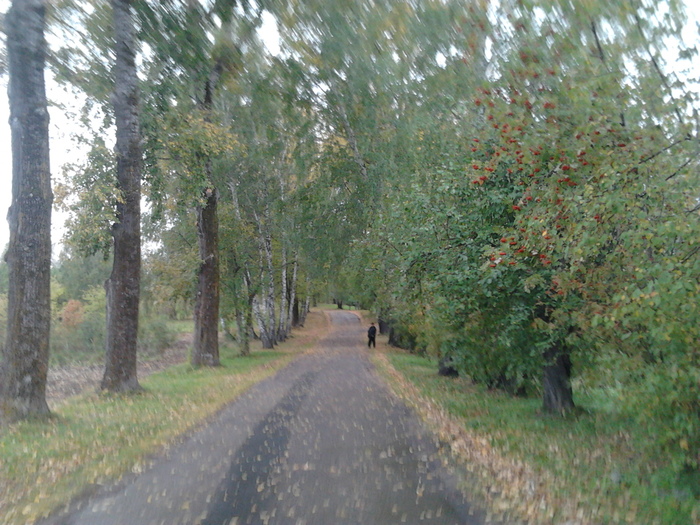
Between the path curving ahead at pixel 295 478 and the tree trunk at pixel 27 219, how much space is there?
3.00 metres

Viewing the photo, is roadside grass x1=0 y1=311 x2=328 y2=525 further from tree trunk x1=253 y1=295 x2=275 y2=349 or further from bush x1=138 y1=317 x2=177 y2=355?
bush x1=138 y1=317 x2=177 y2=355

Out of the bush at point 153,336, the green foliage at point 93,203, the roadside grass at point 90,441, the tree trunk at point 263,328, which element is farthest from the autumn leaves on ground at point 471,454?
the bush at point 153,336

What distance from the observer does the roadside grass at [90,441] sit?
605 cm

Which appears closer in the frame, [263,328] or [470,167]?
[470,167]

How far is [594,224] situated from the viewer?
5777 mm

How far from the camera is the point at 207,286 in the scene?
20188 mm

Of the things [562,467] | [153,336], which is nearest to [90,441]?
[562,467]

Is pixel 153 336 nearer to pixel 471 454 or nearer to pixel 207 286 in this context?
pixel 207 286

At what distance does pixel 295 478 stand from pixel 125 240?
8.04 metres

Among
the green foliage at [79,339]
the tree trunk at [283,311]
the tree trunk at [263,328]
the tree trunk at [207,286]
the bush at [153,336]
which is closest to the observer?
the tree trunk at [207,286]

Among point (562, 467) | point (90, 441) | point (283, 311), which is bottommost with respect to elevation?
point (562, 467)

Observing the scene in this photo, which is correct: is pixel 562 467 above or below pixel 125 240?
below

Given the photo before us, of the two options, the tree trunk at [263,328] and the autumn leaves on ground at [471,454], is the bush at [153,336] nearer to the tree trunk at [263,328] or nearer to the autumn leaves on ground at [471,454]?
the tree trunk at [263,328]

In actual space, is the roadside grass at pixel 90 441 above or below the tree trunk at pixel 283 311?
below
